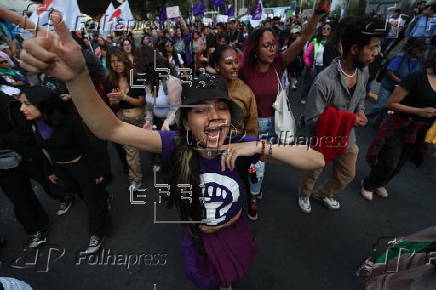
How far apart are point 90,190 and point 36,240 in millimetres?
1029

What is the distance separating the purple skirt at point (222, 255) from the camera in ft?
5.55

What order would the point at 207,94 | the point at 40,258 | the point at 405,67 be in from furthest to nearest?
the point at 405,67 < the point at 40,258 < the point at 207,94

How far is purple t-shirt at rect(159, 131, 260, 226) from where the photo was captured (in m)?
1.45

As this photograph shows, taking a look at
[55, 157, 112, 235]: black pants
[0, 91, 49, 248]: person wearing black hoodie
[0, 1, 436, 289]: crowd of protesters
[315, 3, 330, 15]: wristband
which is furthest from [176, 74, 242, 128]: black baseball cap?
[0, 91, 49, 248]: person wearing black hoodie

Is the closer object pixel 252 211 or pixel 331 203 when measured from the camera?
pixel 252 211

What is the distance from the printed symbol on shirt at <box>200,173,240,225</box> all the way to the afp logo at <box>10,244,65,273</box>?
7.06 ft

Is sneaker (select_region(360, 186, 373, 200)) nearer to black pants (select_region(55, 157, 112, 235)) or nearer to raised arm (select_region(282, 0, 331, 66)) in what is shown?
raised arm (select_region(282, 0, 331, 66))

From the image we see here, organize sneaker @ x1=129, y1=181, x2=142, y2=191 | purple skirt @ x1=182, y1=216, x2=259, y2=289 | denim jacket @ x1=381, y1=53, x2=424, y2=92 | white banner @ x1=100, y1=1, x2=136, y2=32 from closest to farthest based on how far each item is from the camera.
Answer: purple skirt @ x1=182, y1=216, x2=259, y2=289, sneaker @ x1=129, y1=181, x2=142, y2=191, denim jacket @ x1=381, y1=53, x2=424, y2=92, white banner @ x1=100, y1=1, x2=136, y2=32

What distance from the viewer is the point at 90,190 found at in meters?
2.54

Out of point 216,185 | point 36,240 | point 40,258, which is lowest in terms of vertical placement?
point 40,258

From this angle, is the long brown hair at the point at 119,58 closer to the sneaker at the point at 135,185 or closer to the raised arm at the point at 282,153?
the sneaker at the point at 135,185

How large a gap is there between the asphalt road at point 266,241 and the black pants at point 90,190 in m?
0.25

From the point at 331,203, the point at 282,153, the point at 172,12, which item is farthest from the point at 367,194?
the point at 172,12

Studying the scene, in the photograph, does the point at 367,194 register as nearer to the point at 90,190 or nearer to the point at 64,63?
the point at 90,190
